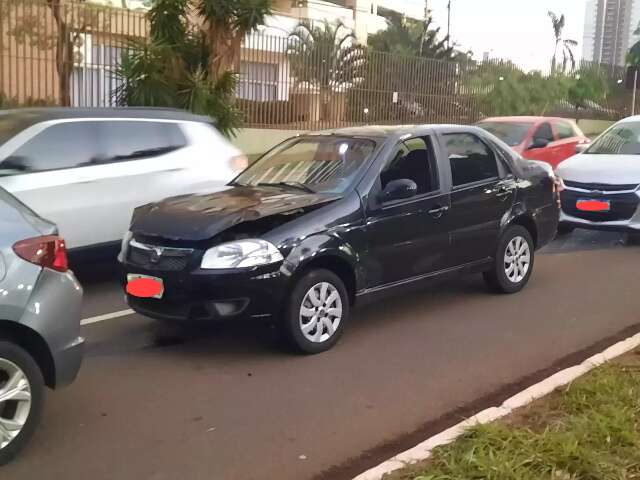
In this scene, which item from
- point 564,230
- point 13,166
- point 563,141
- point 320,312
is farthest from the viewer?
point 563,141

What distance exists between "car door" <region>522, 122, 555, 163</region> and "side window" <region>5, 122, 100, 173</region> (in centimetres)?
760

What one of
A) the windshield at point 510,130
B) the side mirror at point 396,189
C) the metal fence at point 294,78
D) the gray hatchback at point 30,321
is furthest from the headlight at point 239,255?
the metal fence at point 294,78

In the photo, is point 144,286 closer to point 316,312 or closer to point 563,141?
point 316,312

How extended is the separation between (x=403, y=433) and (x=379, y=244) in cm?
201

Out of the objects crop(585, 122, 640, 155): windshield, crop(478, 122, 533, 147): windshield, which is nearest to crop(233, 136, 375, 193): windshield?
crop(585, 122, 640, 155): windshield

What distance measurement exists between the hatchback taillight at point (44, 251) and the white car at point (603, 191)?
773cm

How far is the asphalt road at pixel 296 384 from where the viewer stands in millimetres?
4242

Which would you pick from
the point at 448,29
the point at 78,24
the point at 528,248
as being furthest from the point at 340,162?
the point at 448,29

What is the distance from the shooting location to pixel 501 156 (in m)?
7.75

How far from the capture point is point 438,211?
6.84 metres

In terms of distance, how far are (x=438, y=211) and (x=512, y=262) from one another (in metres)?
1.33

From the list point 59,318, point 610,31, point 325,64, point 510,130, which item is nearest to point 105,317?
point 59,318

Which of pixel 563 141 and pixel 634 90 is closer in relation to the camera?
pixel 563 141

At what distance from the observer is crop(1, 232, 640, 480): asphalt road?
13.9 ft
